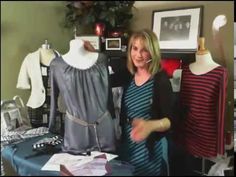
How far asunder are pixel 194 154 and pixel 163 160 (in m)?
0.11

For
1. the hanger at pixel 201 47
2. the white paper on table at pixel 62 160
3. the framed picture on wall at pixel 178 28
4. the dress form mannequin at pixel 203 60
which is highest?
the framed picture on wall at pixel 178 28

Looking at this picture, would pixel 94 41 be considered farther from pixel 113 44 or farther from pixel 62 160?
pixel 62 160

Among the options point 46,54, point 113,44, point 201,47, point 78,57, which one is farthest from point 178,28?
point 46,54

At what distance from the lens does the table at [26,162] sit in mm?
1056

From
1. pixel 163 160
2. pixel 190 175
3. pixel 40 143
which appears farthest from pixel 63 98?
pixel 190 175

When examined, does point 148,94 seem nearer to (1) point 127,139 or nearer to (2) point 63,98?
(1) point 127,139

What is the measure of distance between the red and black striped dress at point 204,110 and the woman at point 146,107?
0.22ft

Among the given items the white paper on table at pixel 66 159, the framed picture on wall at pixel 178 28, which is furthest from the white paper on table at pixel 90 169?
the framed picture on wall at pixel 178 28

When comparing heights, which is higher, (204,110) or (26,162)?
(204,110)

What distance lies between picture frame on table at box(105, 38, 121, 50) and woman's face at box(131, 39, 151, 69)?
0.18 feet

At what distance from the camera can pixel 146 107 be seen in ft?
3.43

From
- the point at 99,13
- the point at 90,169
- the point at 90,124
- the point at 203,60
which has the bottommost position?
the point at 90,169

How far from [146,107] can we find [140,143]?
122 millimetres

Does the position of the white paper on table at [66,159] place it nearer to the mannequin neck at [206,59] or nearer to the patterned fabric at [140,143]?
the patterned fabric at [140,143]
